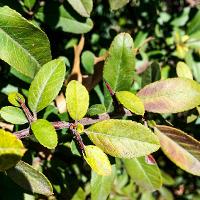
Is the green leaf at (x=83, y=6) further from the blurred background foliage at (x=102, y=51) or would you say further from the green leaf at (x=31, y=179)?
the green leaf at (x=31, y=179)

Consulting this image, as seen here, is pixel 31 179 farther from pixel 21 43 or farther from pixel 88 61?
pixel 88 61

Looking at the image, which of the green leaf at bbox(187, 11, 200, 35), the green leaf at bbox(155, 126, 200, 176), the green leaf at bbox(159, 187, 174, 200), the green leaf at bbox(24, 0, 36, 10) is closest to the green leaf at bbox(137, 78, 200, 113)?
the green leaf at bbox(155, 126, 200, 176)

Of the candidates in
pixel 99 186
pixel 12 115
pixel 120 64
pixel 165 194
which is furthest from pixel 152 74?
pixel 165 194

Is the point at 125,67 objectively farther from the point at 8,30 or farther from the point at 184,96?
the point at 8,30

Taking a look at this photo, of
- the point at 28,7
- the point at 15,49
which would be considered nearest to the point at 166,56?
the point at 28,7

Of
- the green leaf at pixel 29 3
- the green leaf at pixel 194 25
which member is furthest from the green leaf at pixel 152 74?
the green leaf at pixel 194 25
